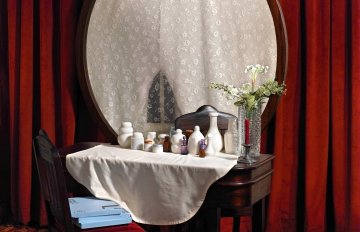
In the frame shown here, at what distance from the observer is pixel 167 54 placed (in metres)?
2.68

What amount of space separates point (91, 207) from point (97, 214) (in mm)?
84

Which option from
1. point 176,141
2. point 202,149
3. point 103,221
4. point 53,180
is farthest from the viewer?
point 176,141

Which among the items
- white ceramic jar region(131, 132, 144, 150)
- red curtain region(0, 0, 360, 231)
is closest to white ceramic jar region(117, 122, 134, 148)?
white ceramic jar region(131, 132, 144, 150)

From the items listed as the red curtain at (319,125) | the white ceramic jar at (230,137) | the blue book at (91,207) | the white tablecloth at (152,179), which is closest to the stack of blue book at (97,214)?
the blue book at (91,207)

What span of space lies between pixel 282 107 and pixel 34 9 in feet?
5.83

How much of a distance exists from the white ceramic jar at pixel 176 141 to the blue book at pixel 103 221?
0.45 m

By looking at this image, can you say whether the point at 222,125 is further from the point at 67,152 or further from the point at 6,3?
the point at 6,3

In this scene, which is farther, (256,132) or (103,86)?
(103,86)

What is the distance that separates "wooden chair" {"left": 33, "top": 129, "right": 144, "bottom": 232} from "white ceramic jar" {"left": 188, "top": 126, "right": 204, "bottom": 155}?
0.48m

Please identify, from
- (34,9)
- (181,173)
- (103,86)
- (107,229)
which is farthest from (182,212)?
(34,9)

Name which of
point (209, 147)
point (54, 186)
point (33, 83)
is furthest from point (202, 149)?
point (33, 83)

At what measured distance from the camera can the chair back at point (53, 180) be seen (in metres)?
1.73

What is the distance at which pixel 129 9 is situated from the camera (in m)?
2.75

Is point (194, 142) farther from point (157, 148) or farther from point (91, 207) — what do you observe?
point (91, 207)
